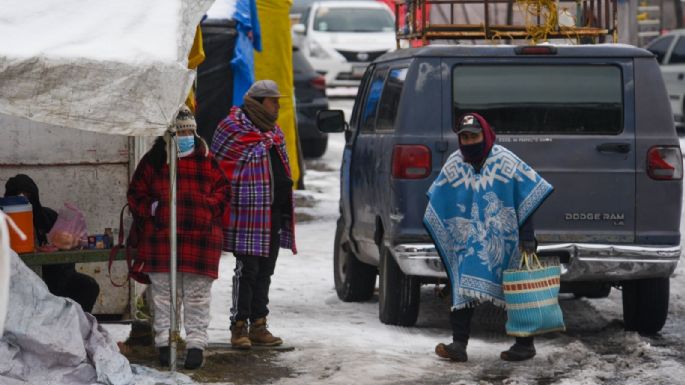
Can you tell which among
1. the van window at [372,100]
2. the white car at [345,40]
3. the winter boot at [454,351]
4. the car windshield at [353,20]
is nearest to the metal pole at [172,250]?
the winter boot at [454,351]

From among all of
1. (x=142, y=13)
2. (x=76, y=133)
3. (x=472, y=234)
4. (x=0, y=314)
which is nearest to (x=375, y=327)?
(x=472, y=234)

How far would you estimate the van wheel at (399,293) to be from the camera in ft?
33.7

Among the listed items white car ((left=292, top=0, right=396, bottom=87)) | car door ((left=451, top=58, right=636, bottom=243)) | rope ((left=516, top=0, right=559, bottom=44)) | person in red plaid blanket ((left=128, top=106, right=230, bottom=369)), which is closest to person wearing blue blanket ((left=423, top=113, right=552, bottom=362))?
car door ((left=451, top=58, right=636, bottom=243))

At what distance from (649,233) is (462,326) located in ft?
4.79

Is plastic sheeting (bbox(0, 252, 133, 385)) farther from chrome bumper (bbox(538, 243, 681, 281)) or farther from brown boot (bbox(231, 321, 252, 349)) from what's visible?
chrome bumper (bbox(538, 243, 681, 281))

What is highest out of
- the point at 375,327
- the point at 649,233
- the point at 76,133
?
the point at 76,133

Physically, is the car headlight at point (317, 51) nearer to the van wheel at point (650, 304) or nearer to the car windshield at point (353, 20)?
the car windshield at point (353, 20)

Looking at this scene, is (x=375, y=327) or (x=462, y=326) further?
(x=375, y=327)

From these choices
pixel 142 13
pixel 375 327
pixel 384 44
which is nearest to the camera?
pixel 142 13

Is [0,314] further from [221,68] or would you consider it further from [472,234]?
[221,68]

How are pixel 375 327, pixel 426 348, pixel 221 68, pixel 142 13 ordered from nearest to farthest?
1. pixel 142 13
2. pixel 426 348
3. pixel 375 327
4. pixel 221 68

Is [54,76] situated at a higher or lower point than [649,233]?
higher

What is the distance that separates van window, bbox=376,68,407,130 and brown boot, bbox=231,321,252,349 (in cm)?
170

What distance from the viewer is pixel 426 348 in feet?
31.8
